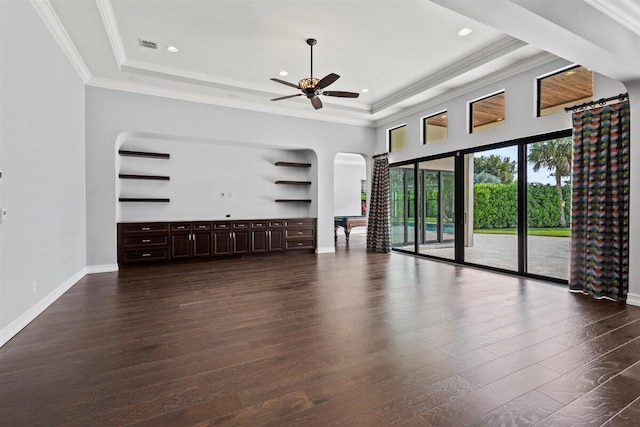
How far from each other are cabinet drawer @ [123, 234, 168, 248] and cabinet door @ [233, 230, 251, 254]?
1359 mm

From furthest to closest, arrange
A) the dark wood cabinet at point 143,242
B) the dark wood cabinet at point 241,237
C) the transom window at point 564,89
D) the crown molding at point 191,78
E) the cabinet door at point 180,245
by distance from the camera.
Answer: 1. the dark wood cabinet at point 241,237
2. the cabinet door at point 180,245
3. the dark wood cabinet at point 143,242
4. the crown molding at point 191,78
5. the transom window at point 564,89

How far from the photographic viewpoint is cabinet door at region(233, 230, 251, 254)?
7.04 meters

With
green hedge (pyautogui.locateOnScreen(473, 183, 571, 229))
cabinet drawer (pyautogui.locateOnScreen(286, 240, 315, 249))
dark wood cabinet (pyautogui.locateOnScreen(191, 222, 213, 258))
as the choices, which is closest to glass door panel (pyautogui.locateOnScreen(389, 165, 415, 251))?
green hedge (pyautogui.locateOnScreen(473, 183, 571, 229))

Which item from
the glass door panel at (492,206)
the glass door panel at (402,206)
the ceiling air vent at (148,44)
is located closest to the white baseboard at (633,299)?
the glass door panel at (492,206)

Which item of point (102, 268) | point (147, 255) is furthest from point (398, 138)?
point (102, 268)

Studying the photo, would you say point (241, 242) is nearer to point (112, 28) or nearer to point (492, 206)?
point (112, 28)

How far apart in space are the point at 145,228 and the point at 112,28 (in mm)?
3392

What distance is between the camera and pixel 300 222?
7.76 m

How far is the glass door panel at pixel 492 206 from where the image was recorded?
17.5ft

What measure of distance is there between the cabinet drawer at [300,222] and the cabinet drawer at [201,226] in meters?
1.72

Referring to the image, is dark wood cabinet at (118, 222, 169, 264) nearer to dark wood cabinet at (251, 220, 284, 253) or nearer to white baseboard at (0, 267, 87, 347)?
white baseboard at (0, 267, 87, 347)

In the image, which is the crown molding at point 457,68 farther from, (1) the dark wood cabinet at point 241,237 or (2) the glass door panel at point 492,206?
(1) the dark wood cabinet at point 241,237

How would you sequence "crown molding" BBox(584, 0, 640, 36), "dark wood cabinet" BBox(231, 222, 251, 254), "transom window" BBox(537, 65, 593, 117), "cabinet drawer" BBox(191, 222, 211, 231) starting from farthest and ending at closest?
"dark wood cabinet" BBox(231, 222, 251, 254)
"cabinet drawer" BBox(191, 222, 211, 231)
"transom window" BBox(537, 65, 593, 117)
"crown molding" BBox(584, 0, 640, 36)

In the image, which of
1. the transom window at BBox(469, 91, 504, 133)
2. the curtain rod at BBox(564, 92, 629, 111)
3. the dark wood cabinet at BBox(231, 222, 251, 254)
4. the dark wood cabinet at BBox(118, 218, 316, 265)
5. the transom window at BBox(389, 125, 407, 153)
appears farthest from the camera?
the transom window at BBox(389, 125, 407, 153)
